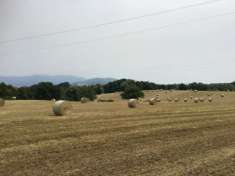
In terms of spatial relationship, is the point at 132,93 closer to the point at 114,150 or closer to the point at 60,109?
the point at 60,109

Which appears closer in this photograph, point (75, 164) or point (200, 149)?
point (75, 164)

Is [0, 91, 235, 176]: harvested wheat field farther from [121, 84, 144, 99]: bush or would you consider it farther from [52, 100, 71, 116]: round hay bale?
[121, 84, 144, 99]: bush

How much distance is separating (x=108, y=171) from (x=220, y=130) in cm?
1015

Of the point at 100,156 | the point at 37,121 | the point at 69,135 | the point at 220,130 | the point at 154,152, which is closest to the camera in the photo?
the point at 100,156

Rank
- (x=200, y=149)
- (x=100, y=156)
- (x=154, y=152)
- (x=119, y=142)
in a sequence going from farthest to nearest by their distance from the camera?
(x=119, y=142) → (x=200, y=149) → (x=154, y=152) → (x=100, y=156)

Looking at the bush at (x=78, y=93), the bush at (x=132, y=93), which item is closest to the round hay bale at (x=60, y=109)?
the bush at (x=78, y=93)

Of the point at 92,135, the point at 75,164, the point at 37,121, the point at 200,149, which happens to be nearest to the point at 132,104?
the point at 37,121

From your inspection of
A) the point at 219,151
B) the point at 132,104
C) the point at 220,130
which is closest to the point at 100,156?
the point at 219,151

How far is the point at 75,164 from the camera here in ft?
37.6

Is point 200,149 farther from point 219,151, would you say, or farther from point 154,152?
point 154,152

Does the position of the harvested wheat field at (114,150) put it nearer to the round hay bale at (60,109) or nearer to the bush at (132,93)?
the round hay bale at (60,109)

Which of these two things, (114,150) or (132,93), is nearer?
(114,150)

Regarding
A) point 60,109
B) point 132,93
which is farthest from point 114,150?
point 132,93

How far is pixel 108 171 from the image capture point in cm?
1076
